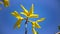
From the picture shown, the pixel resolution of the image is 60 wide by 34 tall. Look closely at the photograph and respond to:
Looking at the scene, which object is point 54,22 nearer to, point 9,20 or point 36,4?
point 36,4

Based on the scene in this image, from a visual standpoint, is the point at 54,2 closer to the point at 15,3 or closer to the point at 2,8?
the point at 15,3

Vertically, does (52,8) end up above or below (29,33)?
above

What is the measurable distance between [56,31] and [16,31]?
0.39 metres

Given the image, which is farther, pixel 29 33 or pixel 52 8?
pixel 52 8

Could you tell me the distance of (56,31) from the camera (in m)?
1.22

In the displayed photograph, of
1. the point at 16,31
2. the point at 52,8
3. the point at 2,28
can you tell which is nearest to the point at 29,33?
the point at 16,31

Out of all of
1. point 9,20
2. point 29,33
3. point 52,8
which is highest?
point 52,8

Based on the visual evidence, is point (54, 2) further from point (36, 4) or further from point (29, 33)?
point (29, 33)

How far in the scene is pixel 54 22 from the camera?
48.1 inches

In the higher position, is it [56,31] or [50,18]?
[50,18]

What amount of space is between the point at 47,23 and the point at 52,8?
0.15 metres

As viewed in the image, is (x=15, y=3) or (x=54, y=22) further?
(x=54, y=22)

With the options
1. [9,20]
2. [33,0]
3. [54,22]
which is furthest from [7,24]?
[54,22]

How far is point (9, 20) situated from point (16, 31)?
0.11 metres
